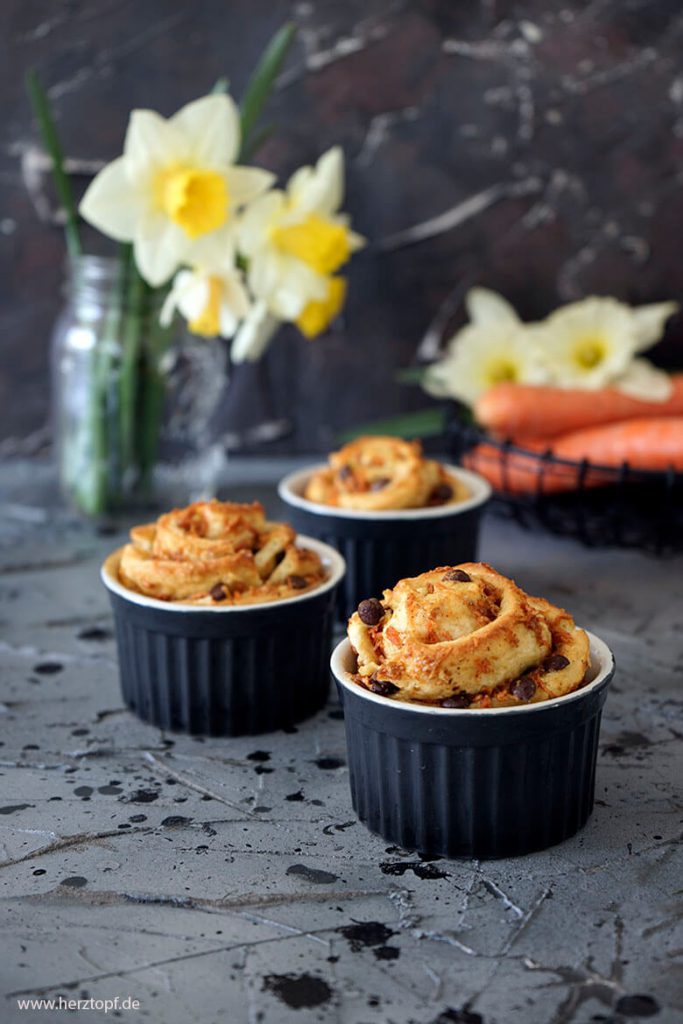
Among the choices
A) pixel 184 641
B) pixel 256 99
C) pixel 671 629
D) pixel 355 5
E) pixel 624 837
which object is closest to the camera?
pixel 624 837

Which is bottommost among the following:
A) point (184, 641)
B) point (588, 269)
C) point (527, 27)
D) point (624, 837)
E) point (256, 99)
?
point (624, 837)

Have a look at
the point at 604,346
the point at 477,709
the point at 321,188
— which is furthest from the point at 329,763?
the point at 604,346

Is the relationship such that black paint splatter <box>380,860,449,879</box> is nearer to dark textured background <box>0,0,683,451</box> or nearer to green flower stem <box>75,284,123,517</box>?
green flower stem <box>75,284,123,517</box>

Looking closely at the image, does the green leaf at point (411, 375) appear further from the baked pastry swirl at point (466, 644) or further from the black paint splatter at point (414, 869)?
the black paint splatter at point (414, 869)

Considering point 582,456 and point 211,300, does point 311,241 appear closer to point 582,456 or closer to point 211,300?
point 211,300

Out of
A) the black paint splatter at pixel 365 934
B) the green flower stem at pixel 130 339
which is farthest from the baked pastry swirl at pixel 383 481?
the black paint splatter at pixel 365 934

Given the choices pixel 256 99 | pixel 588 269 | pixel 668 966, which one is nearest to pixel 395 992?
pixel 668 966

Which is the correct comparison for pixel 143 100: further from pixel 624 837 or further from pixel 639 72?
pixel 624 837
